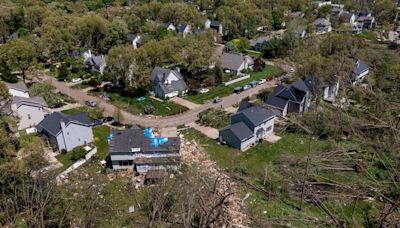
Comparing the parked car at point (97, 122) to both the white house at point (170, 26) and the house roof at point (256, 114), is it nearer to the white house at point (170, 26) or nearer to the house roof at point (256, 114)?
the house roof at point (256, 114)

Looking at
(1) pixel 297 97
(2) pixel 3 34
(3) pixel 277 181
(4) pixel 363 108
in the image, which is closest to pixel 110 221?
(3) pixel 277 181

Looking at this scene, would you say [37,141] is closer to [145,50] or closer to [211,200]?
[211,200]

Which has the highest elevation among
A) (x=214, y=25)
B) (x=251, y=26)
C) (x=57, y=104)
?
(x=251, y=26)

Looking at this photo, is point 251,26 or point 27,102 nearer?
point 27,102

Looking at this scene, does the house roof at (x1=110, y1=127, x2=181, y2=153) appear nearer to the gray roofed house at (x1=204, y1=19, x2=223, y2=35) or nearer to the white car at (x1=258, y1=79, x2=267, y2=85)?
the white car at (x1=258, y1=79, x2=267, y2=85)

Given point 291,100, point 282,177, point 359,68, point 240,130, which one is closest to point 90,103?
point 240,130

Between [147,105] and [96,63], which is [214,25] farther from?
[147,105]

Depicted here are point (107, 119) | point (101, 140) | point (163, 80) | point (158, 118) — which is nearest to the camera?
point (101, 140)

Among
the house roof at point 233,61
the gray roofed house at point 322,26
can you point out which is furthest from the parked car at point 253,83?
the gray roofed house at point 322,26
